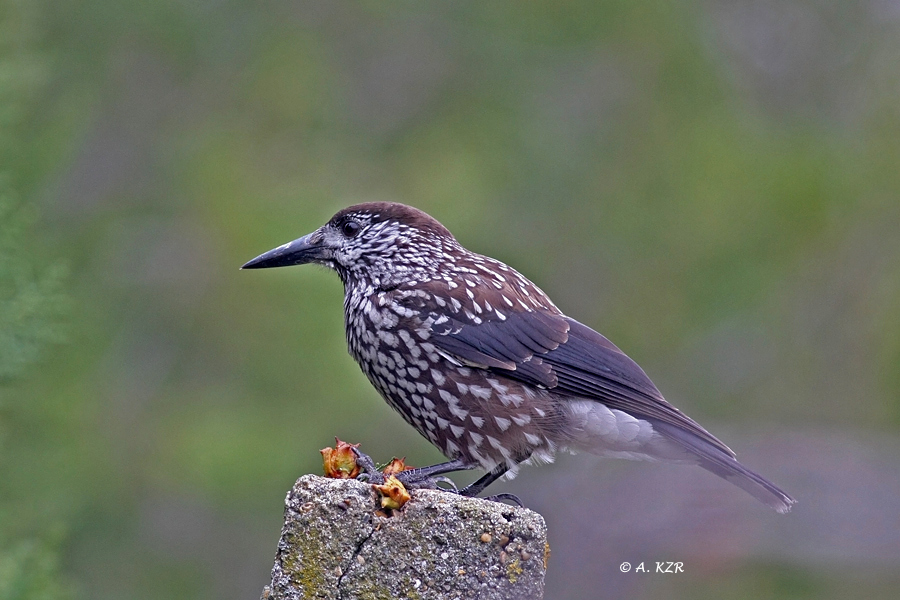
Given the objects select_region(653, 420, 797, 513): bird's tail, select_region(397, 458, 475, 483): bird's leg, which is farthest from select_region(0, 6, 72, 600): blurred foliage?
select_region(653, 420, 797, 513): bird's tail

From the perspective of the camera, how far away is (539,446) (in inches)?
173

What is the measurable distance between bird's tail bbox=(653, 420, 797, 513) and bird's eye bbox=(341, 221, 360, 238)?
1.53 m

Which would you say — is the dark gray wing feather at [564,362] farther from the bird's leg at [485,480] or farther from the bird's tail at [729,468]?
the bird's leg at [485,480]

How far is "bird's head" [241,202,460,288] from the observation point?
4.95m

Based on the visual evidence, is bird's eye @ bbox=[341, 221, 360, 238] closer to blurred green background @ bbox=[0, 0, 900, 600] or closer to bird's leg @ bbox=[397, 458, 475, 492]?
bird's leg @ bbox=[397, 458, 475, 492]

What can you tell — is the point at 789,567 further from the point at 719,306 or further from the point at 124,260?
the point at 124,260

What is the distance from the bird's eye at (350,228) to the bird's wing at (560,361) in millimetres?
758

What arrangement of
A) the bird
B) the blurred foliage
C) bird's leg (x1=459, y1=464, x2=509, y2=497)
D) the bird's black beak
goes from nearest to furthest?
bird's leg (x1=459, y1=464, x2=509, y2=497) → the bird → the blurred foliage → the bird's black beak

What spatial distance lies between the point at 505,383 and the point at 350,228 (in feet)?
3.58

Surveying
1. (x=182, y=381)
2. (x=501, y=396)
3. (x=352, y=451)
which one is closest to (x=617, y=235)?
(x=182, y=381)

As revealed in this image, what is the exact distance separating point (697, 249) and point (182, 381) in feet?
17.0

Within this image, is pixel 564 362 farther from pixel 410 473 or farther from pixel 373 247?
pixel 410 473

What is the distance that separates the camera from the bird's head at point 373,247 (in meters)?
4.95

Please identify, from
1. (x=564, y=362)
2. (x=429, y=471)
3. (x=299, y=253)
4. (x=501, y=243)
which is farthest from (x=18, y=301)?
(x=501, y=243)
